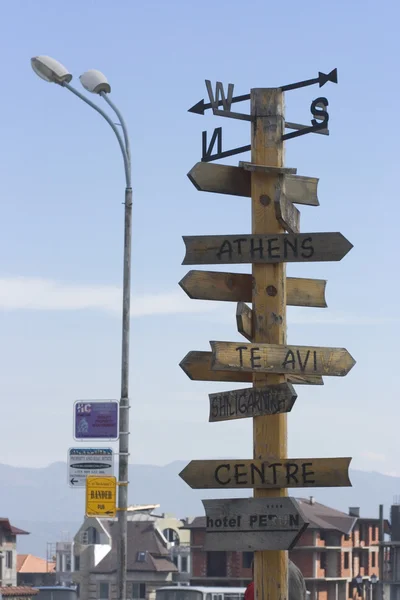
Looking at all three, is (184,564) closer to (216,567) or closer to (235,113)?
(216,567)

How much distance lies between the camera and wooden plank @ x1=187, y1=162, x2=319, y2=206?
40.7 feet

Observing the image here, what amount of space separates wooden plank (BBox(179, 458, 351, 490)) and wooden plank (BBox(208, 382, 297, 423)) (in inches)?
18.2

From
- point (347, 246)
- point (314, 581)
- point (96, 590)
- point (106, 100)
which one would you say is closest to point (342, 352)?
point (347, 246)

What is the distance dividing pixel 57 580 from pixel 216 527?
126m

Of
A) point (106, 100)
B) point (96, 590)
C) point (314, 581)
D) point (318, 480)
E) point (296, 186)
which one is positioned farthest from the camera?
point (96, 590)

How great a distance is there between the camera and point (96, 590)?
115 meters

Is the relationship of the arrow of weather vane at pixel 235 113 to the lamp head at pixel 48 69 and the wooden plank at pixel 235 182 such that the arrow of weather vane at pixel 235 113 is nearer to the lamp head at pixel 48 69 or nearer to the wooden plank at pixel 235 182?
the wooden plank at pixel 235 182

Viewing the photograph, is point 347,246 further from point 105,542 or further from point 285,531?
point 105,542

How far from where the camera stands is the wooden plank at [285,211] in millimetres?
12268

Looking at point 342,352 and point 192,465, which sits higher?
point 342,352

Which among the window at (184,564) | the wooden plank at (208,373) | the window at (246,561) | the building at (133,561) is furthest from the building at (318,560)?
the wooden plank at (208,373)

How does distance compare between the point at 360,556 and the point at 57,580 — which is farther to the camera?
the point at 57,580

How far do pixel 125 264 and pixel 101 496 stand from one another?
4.40 m

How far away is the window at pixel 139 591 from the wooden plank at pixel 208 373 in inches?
4195
